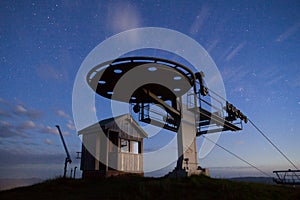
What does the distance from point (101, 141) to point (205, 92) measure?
926cm

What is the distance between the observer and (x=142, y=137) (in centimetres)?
2206

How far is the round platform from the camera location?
37.9ft

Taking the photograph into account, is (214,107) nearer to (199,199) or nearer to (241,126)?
(241,126)

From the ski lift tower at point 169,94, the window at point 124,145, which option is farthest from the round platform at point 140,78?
the window at point 124,145

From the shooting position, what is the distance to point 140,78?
13086 millimetres

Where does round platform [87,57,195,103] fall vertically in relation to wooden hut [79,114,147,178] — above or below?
above

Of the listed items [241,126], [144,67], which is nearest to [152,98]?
[144,67]

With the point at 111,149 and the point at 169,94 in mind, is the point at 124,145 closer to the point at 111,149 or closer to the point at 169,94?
the point at 111,149

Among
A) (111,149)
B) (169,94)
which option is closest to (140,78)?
(169,94)

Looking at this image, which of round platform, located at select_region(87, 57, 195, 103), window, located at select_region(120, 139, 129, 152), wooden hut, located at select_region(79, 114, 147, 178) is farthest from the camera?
window, located at select_region(120, 139, 129, 152)

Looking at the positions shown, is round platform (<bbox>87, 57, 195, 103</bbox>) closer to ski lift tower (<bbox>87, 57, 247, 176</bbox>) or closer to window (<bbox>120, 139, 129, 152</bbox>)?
ski lift tower (<bbox>87, 57, 247, 176</bbox>)

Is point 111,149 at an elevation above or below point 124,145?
below

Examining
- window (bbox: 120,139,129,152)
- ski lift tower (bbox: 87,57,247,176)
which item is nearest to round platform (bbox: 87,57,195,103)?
ski lift tower (bbox: 87,57,247,176)

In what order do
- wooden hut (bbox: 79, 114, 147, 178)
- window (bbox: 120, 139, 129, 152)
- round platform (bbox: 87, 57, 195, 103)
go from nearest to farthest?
round platform (bbox: 87, 57, 195, 103) → wooden hut (bbox: 79, 114, 147, 178) → window (bbox: 120, 139, 129, 152)
